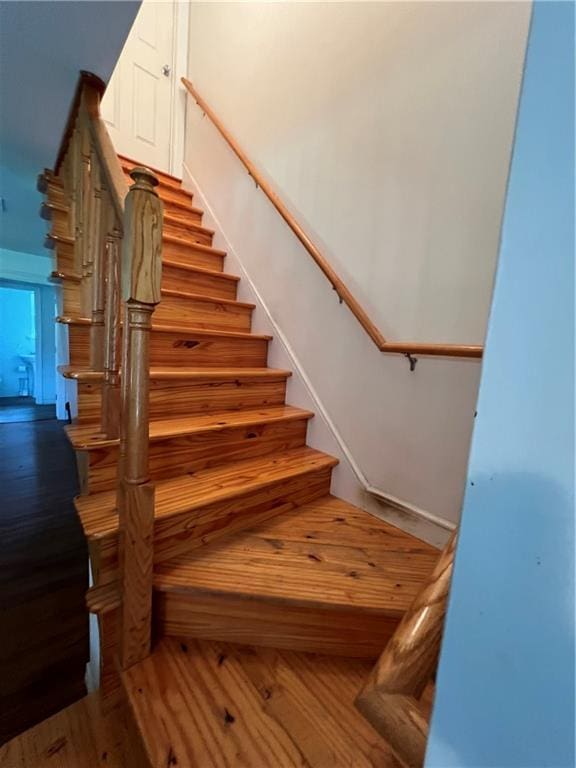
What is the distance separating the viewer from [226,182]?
8.16 ft

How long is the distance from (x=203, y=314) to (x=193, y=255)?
1.89ft

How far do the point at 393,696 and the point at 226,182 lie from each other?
289cm

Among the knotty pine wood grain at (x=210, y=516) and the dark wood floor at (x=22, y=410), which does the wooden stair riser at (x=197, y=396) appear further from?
the dark wood floor at (x=22, y=410)

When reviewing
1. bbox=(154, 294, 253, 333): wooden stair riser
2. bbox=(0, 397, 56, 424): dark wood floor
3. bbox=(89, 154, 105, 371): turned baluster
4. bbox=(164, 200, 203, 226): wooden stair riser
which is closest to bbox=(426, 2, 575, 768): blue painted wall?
bbox=(89, 154, 105, 371): turned baluster

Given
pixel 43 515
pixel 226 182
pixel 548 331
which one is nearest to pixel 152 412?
pixel 548 331

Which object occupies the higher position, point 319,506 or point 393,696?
point 393,696

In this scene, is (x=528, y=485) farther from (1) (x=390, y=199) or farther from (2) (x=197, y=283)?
(2) (x=197, y=283)

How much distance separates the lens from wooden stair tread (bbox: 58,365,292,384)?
1.06m

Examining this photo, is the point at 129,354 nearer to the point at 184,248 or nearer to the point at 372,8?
the point at 184,248

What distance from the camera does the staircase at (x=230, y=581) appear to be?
0.80 meters

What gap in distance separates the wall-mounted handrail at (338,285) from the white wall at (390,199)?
73 mm

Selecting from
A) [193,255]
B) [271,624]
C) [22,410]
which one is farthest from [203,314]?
[22,410]

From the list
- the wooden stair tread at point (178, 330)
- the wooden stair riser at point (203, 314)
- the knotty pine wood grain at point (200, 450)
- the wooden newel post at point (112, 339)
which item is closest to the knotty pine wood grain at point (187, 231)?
the wooden stair riser at point (203, 314)

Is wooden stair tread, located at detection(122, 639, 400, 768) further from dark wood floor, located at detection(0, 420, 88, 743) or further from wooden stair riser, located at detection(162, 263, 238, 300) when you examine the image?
wooden stair riser, located at detection(162, 263, 238, 300)
